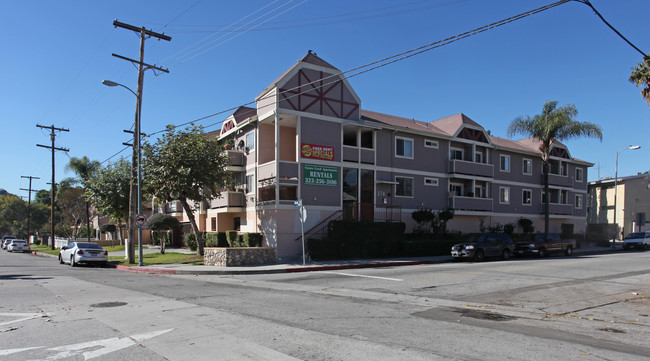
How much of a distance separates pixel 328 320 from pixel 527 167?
1435 inches

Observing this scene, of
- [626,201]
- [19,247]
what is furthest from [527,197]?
[19,247]

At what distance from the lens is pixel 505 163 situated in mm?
37281

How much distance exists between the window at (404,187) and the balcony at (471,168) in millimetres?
4174

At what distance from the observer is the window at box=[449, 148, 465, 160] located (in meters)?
33.4

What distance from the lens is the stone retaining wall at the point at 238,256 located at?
20875 millimetres

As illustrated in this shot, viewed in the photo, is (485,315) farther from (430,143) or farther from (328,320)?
(430,143)

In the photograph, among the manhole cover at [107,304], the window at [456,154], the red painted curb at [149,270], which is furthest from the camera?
the window at [456,154]

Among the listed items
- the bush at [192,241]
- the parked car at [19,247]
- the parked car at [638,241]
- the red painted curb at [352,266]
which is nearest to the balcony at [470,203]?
the red painted curb at [352,266]

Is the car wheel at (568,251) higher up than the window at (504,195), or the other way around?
the window at (504,195)

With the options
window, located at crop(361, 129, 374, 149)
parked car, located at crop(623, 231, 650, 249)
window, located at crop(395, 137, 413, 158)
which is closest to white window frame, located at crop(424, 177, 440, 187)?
window, located at crop(395, 137, 413, 158)

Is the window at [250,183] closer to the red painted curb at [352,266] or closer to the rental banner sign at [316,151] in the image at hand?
the rental banner sign at [316,151]

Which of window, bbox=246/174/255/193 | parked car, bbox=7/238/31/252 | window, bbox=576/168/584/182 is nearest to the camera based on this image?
window, bbox=246/174/255/193

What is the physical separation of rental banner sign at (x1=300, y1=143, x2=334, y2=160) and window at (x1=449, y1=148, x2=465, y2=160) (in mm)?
11612

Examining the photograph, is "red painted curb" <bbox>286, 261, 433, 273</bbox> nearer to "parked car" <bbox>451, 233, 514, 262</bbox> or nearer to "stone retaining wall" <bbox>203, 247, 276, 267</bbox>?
"parked car" <bbox>451, 233, 514, 262</bbox>
